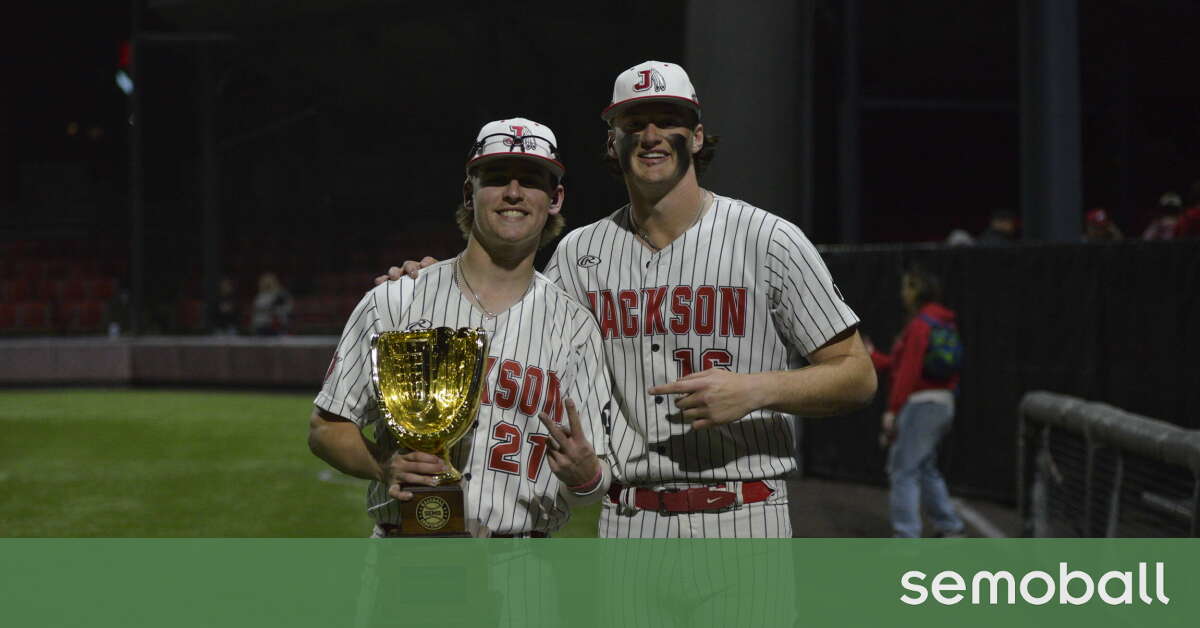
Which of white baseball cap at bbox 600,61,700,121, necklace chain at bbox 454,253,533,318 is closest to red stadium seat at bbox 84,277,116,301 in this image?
necklace chain at bbox 454,253,533,318

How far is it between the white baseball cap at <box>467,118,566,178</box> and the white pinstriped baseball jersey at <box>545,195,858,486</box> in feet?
1.41

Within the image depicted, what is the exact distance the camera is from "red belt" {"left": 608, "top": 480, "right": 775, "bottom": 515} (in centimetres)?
307

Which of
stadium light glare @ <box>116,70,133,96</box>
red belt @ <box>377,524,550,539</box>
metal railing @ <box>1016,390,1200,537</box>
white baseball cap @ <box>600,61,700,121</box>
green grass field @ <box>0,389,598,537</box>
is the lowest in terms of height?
green grass field @ <box>0,389,598,537</box>

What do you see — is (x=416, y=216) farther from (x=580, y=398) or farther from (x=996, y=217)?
(x=580, y=398)

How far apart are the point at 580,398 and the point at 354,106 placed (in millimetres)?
25707

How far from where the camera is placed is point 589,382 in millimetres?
2973

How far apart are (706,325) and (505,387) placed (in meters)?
0.53

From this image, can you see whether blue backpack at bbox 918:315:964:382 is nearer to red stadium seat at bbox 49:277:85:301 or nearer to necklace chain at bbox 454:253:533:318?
necklace chain at bbox 454:253:533:318

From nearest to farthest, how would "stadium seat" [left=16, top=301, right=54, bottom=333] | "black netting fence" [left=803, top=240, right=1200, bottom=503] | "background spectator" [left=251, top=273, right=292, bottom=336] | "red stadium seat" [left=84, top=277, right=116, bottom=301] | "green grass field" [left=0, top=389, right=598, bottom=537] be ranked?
"green grass field" [left=0, top=389, right=598, bottom=537]
"black netting fence" [left=803, top=240, right=1200, bottom=503]
"background spectator" [left=251, top=273, right=292, bottom=336]
"stadium seat" [left=16, top=301, right=54, bottom=333]
"red stadium seat" [left=84, top=277, right=116, bottom=301]

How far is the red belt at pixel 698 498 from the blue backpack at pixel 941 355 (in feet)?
16.5

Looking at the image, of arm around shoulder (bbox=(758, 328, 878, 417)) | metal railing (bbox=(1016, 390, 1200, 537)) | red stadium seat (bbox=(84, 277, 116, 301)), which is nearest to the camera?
arm around shoulder (bbox=(758, 328, 878, 417))

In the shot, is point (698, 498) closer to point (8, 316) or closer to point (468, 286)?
point (468, 286)

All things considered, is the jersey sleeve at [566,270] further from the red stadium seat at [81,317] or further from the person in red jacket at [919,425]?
the red stadium seat at [81,317]
